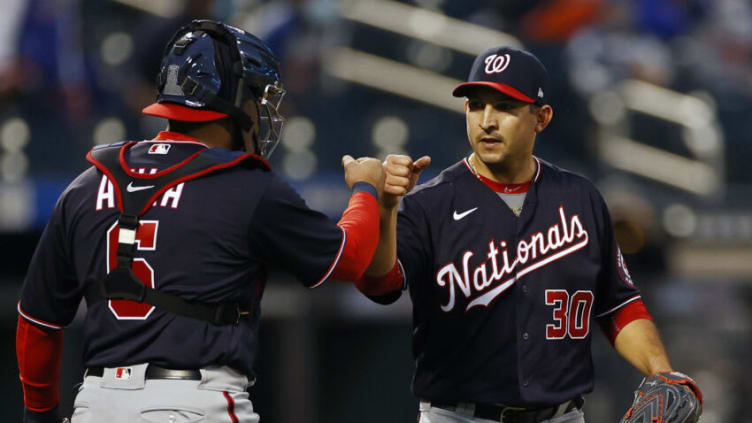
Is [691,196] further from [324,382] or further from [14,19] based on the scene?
[14,19]

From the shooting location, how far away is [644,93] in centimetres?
887

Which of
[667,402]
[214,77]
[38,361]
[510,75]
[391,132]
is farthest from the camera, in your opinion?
[391,132]

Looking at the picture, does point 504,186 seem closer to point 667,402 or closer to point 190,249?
point 667,402

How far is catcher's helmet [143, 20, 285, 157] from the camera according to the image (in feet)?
10.5

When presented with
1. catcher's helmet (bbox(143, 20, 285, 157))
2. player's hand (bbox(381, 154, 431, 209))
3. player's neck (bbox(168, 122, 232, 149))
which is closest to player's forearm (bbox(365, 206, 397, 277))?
player's hand (bbox(381, 154, 431, 209))

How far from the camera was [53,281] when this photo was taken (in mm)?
3242

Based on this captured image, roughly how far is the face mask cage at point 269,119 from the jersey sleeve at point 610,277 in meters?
1.17

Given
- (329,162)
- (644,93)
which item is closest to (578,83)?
(644,93)

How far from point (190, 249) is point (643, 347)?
5.38 ft

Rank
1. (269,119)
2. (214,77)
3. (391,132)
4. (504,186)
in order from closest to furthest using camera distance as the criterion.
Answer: (214,77), (269,119), (504,186), (391,132)


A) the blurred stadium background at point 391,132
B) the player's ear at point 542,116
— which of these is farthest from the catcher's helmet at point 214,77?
the blurred stadium background at point 391,132

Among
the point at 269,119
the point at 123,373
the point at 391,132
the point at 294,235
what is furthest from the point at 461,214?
the point at 391,132

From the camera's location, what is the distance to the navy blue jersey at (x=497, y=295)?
12.4ft

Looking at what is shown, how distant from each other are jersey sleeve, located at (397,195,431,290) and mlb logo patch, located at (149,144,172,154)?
0.89m
